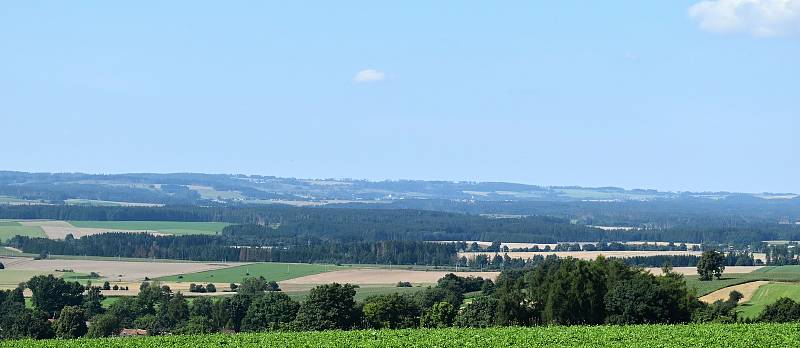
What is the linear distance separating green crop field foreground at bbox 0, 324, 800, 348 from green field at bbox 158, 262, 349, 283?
85573 mm

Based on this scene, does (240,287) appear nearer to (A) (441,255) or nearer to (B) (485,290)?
(B) (485,290)

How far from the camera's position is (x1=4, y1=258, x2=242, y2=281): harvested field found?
151m

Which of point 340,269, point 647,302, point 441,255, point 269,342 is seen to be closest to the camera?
point 269,342

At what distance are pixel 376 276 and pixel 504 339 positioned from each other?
9740cm

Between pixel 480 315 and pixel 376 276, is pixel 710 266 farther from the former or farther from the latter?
pixel 376 276

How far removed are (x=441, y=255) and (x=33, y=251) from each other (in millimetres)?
60204

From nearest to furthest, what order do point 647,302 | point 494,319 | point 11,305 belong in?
point 647,302 < point 494,319 < point 11,305

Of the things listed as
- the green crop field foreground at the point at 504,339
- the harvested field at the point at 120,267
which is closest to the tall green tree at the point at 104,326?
the green crop field foreground at the point at 504,339

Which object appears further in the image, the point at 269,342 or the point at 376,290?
the point at 376,290

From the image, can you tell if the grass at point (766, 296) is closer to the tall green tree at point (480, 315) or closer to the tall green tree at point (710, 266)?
the tall green tree at point (710, 266)

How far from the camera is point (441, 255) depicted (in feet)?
636

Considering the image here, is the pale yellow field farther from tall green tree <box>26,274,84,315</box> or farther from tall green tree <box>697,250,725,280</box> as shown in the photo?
tall green tree <box>697,250,725,280</box>

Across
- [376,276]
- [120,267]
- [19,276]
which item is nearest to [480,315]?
[376,276]

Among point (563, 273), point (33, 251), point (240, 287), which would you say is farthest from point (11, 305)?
point (33, 251)
